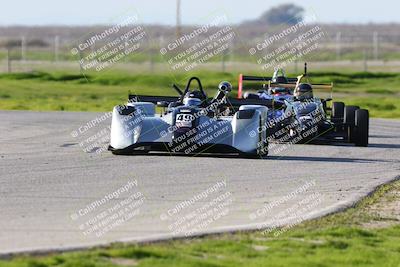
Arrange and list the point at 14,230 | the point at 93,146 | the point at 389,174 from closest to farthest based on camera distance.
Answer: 1. the point at 14,230
2. the point at 389,174
3. the point at 93,146

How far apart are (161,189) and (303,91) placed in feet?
31.6

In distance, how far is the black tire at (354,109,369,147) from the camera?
2339 cm

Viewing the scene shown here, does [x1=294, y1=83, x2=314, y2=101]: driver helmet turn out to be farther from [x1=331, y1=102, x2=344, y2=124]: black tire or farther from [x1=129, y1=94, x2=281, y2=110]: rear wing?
[x1=129, y1=94, x2=281, y2=110]: rear wing

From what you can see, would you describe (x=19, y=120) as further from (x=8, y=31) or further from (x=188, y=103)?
(x=8, y=31)

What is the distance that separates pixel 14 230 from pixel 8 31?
18331 cm

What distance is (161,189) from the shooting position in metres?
15.3

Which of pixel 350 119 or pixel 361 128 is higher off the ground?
pixel 350 119

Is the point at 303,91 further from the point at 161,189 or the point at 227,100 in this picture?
the point at 161,189

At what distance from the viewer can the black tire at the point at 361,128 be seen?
23391mm

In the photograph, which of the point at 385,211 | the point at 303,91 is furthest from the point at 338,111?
the point at 385,211

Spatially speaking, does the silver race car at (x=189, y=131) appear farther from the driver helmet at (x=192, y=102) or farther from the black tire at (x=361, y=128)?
Result: the black tire at (x=361, y=128)

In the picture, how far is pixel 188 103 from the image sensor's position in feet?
68.6

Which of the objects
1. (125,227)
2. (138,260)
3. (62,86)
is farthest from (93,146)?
(62,86)

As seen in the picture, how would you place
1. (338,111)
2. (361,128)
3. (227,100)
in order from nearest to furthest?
(227,100)
(361,128)
(338,111)
